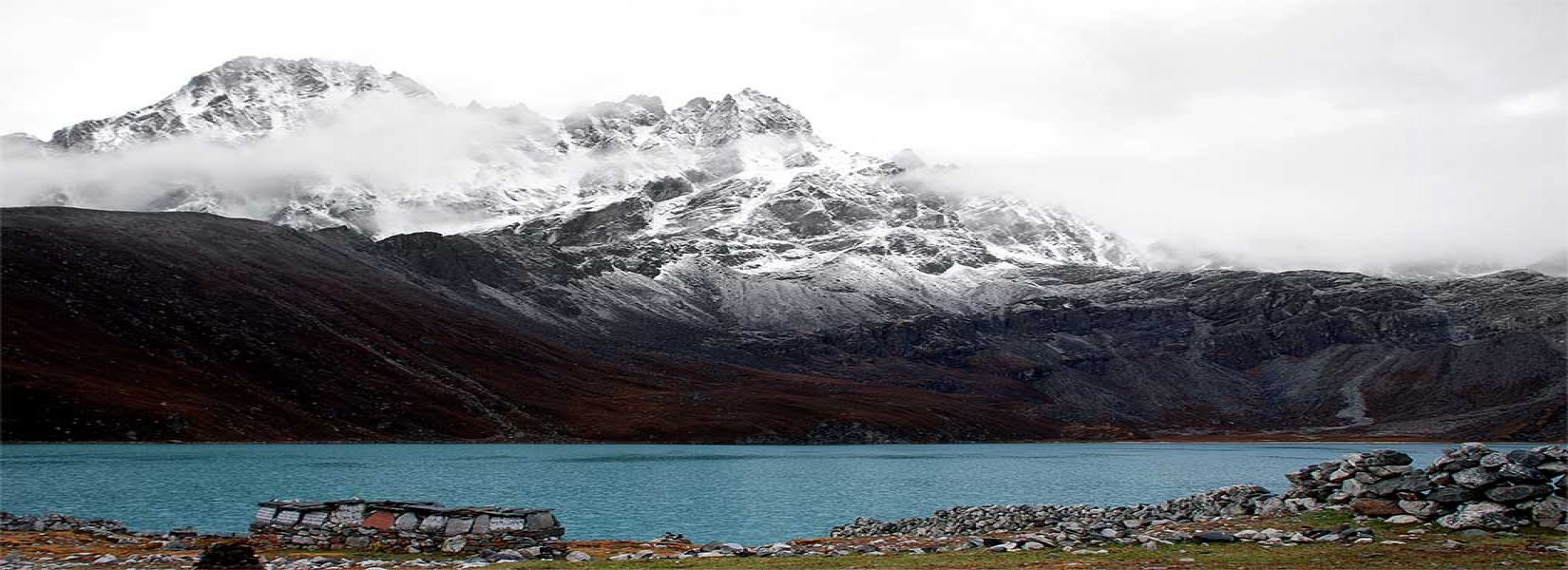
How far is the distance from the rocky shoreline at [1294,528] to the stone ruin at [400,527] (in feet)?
2.27

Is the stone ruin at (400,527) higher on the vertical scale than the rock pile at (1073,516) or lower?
higher

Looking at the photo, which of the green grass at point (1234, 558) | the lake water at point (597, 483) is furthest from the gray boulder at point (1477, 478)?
the lake water at point (597, 483)

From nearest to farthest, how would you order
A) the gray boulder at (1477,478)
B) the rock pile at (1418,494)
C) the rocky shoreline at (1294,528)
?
1. the rocky shoreline at (1294,528)
2. the rock pile at (1418,494)
3. the gray boulder at (1477,478)

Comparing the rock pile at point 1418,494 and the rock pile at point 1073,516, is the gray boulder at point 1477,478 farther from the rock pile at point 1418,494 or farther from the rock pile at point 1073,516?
the rock pile at point 1073,516

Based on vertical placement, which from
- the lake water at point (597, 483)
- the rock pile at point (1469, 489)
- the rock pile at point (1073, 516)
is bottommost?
the lake water at point (597, 483)

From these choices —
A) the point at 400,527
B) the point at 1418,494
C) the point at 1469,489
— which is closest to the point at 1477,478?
the point at 1469,489

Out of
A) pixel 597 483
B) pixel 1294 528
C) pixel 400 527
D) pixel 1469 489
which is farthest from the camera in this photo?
pixel 597 483

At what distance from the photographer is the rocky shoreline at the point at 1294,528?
34.6m

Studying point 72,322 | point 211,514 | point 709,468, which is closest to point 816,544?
point 211,514

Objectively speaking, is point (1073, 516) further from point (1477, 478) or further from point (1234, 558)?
point (1234, 558)

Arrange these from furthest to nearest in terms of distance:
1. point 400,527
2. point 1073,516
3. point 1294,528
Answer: point 1073,516 → point 400,527 → point 1294,528

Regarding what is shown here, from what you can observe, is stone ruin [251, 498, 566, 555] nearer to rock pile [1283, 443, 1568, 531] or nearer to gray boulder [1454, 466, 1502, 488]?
rock pile [1283, 443, 1568, 531]

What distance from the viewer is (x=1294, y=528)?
38.0 meters

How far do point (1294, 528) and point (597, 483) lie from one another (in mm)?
80605
